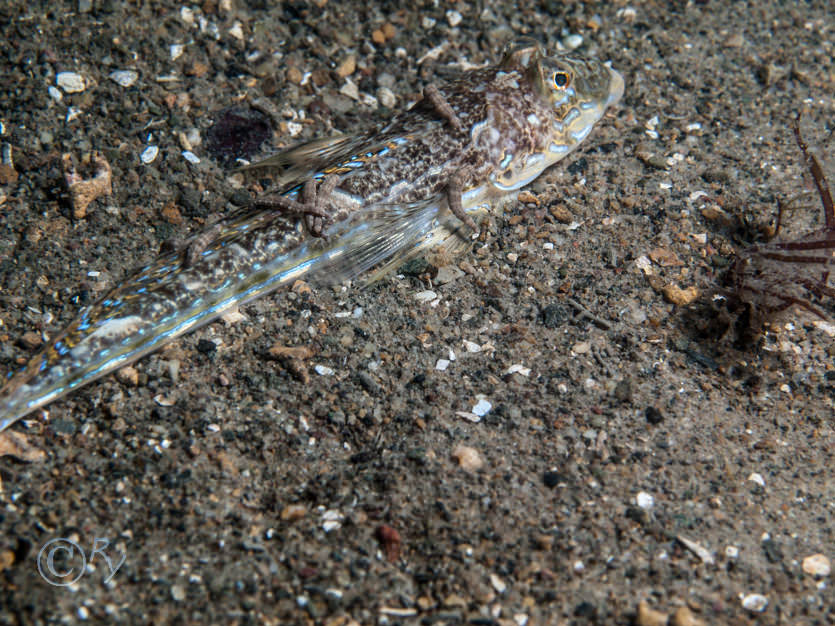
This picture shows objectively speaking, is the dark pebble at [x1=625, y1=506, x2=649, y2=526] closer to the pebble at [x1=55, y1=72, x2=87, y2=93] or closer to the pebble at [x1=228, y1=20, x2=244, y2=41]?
the pebble at [x1=228, y1=20, x2=244, y2=41]

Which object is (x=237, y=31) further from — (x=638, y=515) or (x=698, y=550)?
(x=698, y=550)

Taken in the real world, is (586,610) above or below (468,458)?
below

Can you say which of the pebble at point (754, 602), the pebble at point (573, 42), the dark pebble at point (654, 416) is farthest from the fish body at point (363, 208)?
the pebble at point (754, 602)

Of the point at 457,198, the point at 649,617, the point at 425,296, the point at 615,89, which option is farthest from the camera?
the point at 615,89

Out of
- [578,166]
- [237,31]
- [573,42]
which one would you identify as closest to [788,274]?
[578,166]

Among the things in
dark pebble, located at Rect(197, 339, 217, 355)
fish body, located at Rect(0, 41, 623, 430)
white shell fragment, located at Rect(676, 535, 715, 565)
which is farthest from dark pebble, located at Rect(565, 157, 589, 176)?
dark pebble, located at Rect(197, 339, 217, 355)

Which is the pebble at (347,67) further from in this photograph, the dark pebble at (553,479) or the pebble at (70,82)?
the dark pebble at (553,479)
